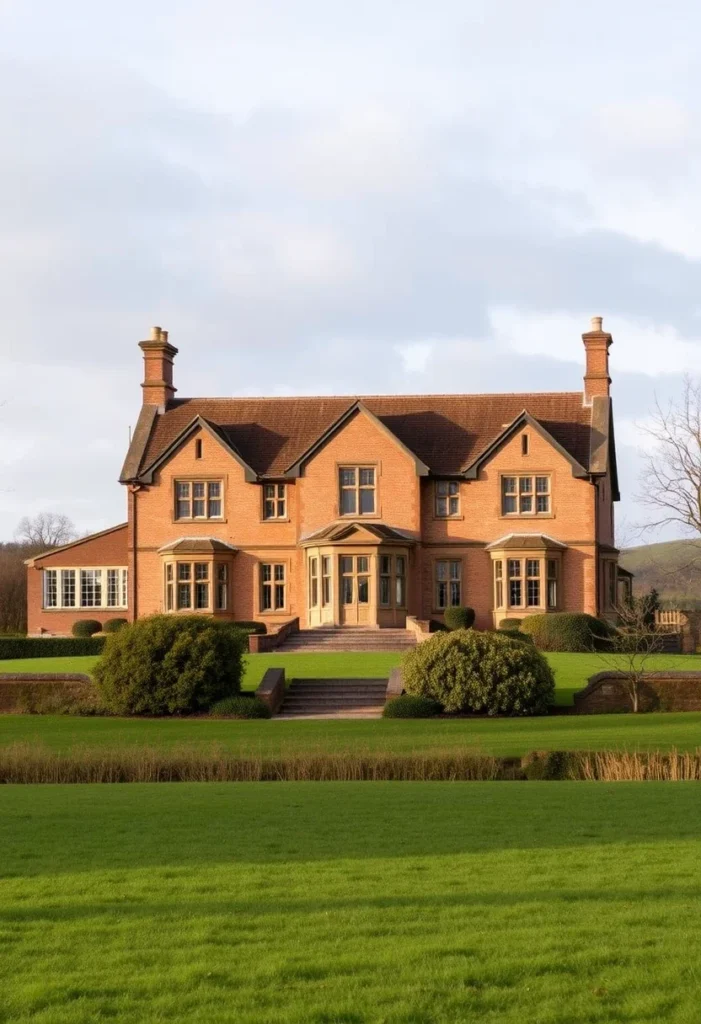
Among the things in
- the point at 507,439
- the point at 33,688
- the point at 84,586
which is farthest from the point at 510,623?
the point at 84,586

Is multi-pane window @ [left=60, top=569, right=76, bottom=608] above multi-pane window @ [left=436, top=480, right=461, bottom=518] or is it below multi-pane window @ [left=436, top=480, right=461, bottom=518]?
below

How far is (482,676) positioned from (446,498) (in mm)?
18879

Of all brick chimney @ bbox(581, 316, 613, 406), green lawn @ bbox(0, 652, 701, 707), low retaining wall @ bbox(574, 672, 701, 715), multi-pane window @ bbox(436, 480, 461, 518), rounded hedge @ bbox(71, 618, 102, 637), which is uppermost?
brick chimney @ bbox(581, 316, 613, 406)

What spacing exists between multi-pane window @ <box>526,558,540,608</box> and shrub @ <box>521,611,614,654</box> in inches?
160

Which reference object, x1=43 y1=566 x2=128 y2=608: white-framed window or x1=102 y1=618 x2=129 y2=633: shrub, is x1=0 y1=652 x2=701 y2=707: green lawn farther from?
x1=43 y1=566 x2=128 y2=608: white-framed window

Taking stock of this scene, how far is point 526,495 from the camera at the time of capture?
163 ft

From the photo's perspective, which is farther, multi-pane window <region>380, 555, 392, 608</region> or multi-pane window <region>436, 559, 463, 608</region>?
multi-pane window <region>436, 559, 463, 608</region>

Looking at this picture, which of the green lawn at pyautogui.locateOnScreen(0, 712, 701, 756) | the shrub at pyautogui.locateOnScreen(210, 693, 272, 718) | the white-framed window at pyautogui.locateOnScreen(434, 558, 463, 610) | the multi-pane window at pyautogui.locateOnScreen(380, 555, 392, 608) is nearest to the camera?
the green lawn at pyautogui.locateOnScreen(0, 712, 701, 756)

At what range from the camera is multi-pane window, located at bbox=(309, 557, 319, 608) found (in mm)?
48969

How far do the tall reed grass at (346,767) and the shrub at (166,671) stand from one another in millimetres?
11425

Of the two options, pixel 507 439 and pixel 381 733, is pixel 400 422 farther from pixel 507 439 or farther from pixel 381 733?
pixel 381 733

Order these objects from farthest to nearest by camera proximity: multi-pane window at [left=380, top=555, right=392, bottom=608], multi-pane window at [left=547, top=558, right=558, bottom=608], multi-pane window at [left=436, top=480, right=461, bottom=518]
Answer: multi-pane window at [left=436, top=480, right=461, bottom=518], multi-pane window at [left=547, top=558, right=558, bottom=608], multi-pane window at [left=380, top=555, right=392, bottom=608]

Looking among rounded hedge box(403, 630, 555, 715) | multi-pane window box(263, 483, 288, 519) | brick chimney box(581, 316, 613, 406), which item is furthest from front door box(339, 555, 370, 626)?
rounded hedge box(403, 630, 555, 715)

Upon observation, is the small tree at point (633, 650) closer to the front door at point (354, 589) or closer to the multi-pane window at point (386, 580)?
the multi-pane window at point (386, 580)
